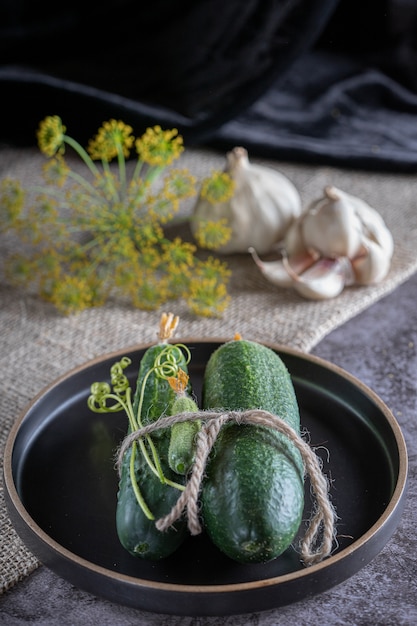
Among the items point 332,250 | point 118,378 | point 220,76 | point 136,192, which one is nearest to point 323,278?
point 332,250

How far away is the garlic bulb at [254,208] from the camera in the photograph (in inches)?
69.5

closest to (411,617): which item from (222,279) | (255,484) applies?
(255,484)

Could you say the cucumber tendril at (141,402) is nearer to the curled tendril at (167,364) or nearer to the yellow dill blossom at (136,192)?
the curled tendril at (167,364)

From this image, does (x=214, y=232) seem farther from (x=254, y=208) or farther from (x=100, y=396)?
(x=100, y=396)

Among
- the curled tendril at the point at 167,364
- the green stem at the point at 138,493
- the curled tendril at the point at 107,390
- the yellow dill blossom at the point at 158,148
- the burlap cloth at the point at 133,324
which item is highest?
the yellow dill blossom at the point at 158,148

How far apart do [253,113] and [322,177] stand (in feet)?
1.61

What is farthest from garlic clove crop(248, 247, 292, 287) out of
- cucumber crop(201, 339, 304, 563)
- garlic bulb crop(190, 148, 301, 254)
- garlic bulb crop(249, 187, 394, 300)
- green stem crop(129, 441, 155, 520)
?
green stem crop(129, 441, 155, 520)

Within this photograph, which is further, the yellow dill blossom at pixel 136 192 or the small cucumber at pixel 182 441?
the yellow dill blossom at pixel 136 192

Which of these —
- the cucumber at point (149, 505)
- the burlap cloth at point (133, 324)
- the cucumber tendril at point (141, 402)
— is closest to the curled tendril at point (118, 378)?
the cucumber tendril at point (141, 402)

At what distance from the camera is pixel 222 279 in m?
1.77

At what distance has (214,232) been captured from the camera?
173 centimetres

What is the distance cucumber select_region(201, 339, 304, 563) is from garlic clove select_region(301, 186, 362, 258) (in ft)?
2.22

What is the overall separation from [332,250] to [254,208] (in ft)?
0.73

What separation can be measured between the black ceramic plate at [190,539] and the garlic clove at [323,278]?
39 centimetres
